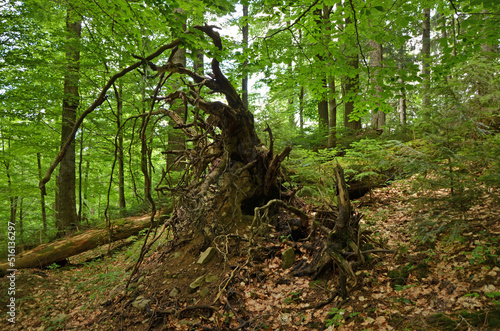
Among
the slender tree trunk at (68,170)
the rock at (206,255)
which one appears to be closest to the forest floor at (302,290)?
the rock at (206,255)

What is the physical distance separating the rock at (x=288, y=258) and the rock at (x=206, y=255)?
49.7 inches

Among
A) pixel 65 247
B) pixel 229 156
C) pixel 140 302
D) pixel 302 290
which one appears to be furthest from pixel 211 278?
pixel 65 247

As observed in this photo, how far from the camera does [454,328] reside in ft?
7.35

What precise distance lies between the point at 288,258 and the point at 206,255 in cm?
145

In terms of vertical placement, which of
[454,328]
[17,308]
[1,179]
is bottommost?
[17,308]

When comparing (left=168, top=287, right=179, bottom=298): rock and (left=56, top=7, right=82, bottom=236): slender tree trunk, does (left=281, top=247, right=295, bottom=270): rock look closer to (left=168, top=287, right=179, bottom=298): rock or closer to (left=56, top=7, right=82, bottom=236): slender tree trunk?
(left=168, top=287, right=179, bottom=298): rock

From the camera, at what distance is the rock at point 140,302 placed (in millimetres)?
3877

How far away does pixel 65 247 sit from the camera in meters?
6.55

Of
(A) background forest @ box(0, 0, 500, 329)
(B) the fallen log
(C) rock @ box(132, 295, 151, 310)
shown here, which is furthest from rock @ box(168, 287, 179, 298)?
(B) the fallen log

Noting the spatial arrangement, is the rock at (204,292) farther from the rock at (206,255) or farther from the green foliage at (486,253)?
the green foliage at (486,253)

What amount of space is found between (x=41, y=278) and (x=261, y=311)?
5759 millimetres

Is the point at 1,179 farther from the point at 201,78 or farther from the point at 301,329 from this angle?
the point at 301,329

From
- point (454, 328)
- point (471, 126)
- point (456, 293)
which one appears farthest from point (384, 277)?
point (471, 126)

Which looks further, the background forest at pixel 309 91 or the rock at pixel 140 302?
the rock at pixel 140 302
